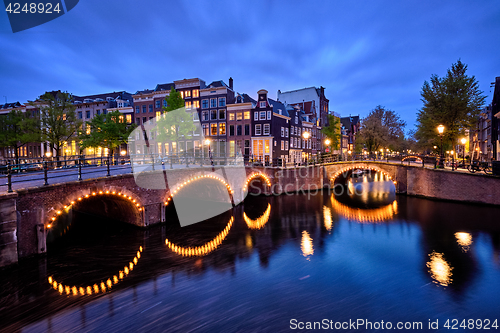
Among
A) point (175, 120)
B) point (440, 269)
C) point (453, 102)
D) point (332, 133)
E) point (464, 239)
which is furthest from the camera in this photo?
point (332, 133)

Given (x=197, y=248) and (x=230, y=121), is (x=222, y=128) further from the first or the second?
(x=197, y=248)

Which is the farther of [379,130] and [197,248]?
[379,130]

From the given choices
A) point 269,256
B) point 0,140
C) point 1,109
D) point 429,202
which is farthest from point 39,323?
point 1,109

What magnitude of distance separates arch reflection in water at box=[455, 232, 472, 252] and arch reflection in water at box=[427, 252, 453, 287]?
2.06 meters

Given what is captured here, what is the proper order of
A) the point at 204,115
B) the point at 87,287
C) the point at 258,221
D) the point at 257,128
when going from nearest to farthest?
the point at 87,287
the point at 258,221
the point at 257,128
the point at 204,115

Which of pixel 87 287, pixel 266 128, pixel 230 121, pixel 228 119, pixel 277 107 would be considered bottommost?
pixel 87 287

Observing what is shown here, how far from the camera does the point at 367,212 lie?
2183 cm

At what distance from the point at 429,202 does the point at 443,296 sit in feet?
59.7

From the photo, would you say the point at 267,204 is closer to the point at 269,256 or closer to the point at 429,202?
the point at 269,256

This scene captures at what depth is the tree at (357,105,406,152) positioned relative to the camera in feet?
152

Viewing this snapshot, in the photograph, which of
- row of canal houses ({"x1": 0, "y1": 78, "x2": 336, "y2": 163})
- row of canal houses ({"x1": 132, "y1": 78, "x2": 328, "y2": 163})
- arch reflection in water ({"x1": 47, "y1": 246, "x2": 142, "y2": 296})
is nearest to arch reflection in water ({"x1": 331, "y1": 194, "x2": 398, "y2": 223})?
row of canal houses ({"x1": 0, "y1": 78, "x2": 336, "y2": 163})

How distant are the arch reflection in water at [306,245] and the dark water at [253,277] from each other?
128mm

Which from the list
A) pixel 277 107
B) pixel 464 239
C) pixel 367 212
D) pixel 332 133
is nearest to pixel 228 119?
pixel 277 107

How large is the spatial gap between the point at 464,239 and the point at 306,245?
9.50m
